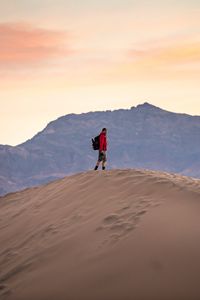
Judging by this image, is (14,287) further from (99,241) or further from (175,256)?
(175,256)

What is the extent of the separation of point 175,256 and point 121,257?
1.03m

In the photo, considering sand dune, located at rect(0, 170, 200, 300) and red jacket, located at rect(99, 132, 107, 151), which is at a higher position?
red jacket, located at rect(99, 132, 107, 151)

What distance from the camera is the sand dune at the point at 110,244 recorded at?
27.5 feet

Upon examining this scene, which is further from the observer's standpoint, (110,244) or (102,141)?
(102,141)

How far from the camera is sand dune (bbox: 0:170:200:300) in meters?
8.39

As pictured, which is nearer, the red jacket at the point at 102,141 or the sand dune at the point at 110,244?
the sand dune at the point at 110,244

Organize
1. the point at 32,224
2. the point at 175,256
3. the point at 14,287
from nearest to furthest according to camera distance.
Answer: the point at 175,256 < the point at 14,287 < the point at 32,224

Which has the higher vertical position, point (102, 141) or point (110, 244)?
point (102, 141)

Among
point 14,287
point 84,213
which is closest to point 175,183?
point 84,213

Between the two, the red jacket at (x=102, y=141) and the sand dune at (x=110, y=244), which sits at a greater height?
the red jacket at (x=102, y=141)

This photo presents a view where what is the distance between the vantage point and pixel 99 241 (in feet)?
34.3

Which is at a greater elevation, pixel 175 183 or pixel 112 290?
pixel 175 183

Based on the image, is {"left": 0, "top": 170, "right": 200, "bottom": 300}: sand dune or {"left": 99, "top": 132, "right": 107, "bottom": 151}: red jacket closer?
{"left": 0, "top": 170, "right": 200, "bottom": 300}: sand dune

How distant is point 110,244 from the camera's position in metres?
10.1
